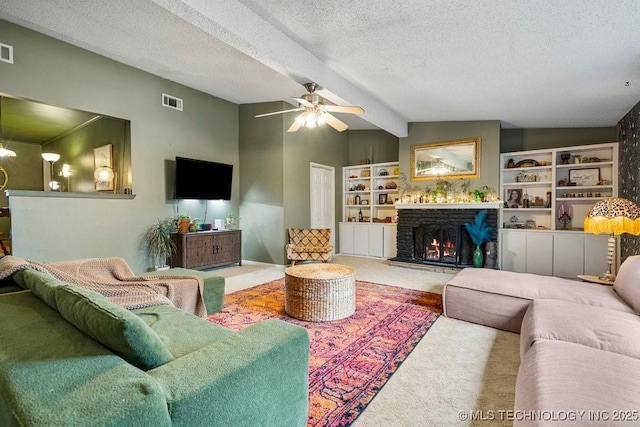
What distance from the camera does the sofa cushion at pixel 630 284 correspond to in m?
2.34

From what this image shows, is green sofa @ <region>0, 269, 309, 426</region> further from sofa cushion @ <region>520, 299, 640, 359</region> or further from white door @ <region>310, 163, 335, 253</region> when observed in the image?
white door @ <region>310, 163, 335, 253</region>

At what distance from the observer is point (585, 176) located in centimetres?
501

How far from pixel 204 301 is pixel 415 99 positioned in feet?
12.6

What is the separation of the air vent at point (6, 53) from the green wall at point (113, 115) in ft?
0.18

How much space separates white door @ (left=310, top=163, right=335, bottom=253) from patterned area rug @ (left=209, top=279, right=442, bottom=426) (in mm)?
2730

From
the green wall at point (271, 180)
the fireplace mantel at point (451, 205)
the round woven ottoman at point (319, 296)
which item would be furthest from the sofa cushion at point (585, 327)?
the green wall at point (271, 180)

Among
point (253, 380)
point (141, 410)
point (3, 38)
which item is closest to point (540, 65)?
point (253, 380)

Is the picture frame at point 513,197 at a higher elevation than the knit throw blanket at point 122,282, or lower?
higher

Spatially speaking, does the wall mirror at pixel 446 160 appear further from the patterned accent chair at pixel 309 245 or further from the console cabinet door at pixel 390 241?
the patterned accent chair at pixel 309 245

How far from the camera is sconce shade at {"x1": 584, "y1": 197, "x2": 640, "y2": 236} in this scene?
10.4 feet

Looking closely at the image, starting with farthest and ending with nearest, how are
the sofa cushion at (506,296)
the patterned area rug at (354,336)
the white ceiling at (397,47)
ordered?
the sofa cushion at (506,296) < the white ceiling at (397,47) < the patterned area rug at (354,336)

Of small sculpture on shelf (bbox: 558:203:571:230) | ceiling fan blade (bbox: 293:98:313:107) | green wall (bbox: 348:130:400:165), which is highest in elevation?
green wall (bbox: 348:130:400:165)

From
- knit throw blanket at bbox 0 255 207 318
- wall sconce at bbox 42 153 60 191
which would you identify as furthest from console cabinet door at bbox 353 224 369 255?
wall sconce at bbox 42 153 60 191

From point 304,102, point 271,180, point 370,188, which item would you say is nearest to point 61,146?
point 271,180
